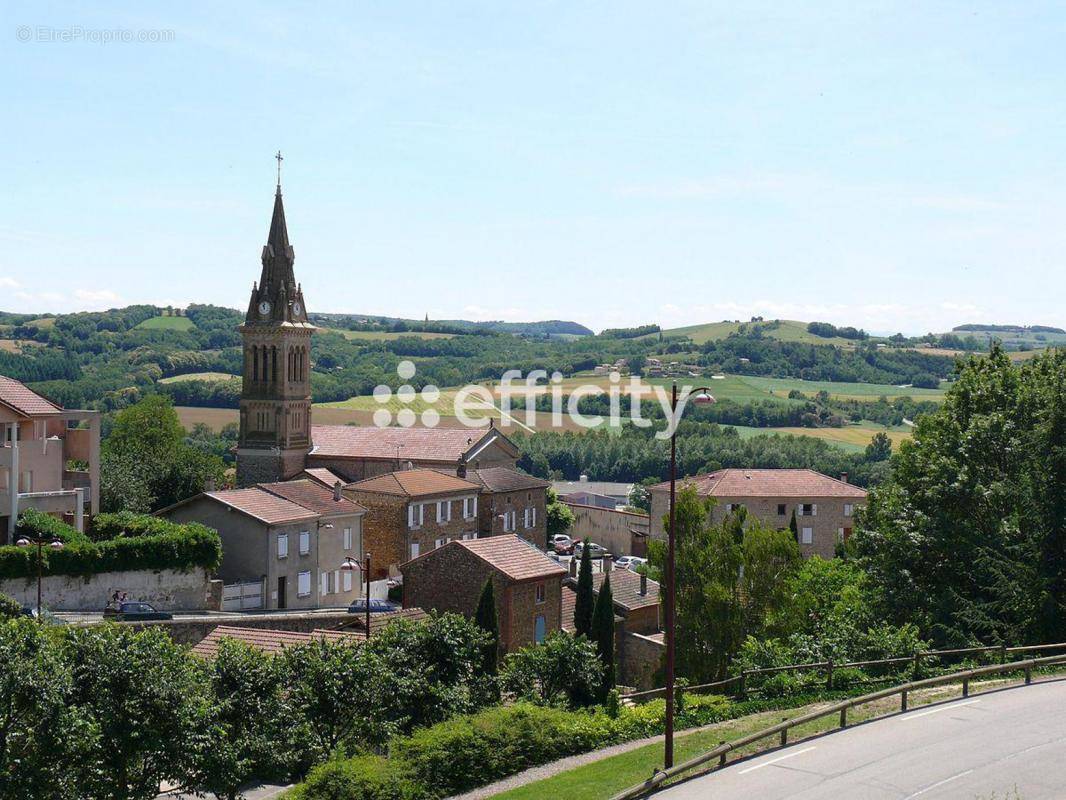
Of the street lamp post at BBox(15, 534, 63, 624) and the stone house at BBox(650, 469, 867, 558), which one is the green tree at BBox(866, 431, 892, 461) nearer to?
the stone house at BBox(650, 469, 867, 558)

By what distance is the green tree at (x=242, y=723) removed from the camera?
23.3 metres

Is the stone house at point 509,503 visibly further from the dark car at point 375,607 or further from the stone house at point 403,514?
the dark car at point 375,607

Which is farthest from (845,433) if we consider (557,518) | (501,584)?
(501,584)

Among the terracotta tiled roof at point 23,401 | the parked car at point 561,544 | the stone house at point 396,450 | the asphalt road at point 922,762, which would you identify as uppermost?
the terracotta tiled roof at point 23,401

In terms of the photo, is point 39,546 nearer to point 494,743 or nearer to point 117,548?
point 117,548

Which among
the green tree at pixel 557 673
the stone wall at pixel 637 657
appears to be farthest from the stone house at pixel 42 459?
the stone wall at pixel 637 657

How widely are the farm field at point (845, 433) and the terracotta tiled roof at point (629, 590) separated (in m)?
84.6

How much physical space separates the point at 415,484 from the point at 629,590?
569 inches

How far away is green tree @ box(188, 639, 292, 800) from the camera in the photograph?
2328 centimetres

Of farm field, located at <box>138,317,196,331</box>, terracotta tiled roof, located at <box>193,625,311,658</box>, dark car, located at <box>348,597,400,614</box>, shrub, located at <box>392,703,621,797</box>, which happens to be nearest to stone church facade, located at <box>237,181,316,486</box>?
dark car, located at <box>348,597,400,614</box>

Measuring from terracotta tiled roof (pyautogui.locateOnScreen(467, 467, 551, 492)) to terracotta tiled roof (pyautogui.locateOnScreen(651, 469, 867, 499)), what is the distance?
10.2 m

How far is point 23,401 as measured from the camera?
4341cm

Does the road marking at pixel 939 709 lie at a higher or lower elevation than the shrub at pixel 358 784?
higher

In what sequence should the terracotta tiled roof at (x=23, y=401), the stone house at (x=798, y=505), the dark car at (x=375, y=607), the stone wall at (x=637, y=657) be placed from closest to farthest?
1. the dark car at (x=375, y=607)
2. the terracotta tiled roof at (x=23, y=401)
3. the stone wall at (x=637, y=657)
4. the stone house at (x=798, y=505)
